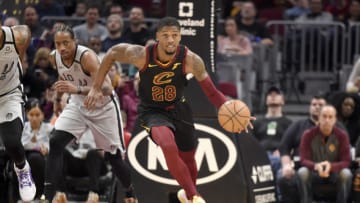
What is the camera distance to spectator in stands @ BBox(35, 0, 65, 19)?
17.9 metres

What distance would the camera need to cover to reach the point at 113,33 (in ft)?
53.9

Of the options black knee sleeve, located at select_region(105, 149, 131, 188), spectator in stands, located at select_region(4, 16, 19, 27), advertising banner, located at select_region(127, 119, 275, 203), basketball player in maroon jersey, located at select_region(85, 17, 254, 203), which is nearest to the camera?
basketball player in maroon jersey, located at select_region(85, 17, 254, 203)

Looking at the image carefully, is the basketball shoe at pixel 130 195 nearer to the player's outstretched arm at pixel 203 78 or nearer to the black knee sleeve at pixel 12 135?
the black knee sleeve at pixel 12 135

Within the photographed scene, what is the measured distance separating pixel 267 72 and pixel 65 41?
19.1 feet

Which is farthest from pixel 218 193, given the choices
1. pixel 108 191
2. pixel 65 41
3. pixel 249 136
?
pixel 65 41

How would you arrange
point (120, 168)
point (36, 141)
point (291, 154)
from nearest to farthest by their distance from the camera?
point (120, 168) < point (36, 141) < point (291, 154)

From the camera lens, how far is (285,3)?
1917cm

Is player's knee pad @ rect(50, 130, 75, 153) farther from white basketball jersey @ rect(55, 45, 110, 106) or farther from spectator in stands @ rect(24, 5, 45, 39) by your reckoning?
spectator in stands @ rect(24, 5, 45, 39)

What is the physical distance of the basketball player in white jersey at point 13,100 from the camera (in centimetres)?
1147

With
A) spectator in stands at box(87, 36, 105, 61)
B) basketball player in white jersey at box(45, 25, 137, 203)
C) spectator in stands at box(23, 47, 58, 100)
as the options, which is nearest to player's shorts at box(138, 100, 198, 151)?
basketball player in white jersey at box(45, 25, 137, 203)

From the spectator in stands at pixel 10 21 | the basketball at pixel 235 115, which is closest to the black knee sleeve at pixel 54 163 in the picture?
the basketball at pixel 235 115

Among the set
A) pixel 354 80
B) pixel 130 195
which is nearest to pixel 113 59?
pixel 130 195

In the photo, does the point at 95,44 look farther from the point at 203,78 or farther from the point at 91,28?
the point at 203,78

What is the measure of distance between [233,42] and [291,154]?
2.95 m
